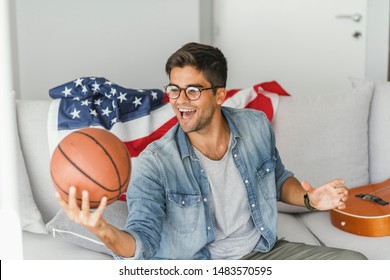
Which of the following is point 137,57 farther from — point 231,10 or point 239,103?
point 239,103

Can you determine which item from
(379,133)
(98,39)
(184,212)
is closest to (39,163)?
(184,212)

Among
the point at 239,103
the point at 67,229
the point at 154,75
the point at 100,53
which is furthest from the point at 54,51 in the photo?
the point at 67,229

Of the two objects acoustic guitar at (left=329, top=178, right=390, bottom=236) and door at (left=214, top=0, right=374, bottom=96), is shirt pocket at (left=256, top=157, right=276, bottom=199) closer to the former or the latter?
acoustic guitar at (left=329, top=178, right=390, bottom=236)

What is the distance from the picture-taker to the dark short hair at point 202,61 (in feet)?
6.64

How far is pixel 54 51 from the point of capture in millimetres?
3844

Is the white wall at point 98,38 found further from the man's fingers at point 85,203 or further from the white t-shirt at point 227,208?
the man's fingers at point 85,203

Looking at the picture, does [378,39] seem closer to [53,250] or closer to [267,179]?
[267,179]

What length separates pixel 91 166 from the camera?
5.12 ft

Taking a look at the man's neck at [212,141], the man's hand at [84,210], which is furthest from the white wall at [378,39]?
the man's hand at [84,210]

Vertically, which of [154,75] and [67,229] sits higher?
[154,75]

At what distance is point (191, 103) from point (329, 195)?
503 mm

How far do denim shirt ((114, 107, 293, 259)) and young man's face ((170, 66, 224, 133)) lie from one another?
0.08 metres

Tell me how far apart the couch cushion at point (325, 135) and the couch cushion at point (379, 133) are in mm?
36

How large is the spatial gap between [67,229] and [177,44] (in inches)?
78.6
